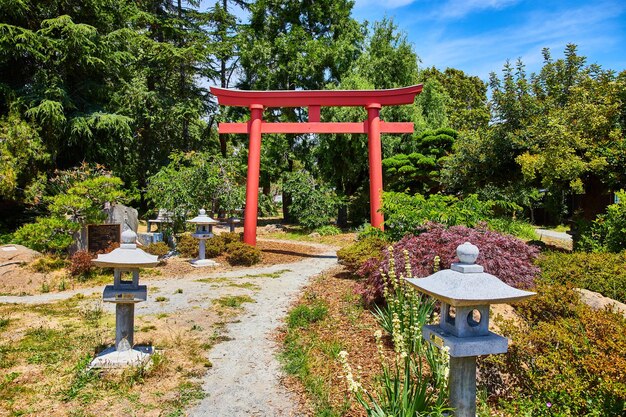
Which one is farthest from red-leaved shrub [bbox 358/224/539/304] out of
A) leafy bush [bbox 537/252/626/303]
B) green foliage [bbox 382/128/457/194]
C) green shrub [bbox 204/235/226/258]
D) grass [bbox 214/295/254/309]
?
green foliage [bbox 382/128/457/194]

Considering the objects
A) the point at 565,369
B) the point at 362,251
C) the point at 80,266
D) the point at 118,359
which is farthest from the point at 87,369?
the point at 80,266

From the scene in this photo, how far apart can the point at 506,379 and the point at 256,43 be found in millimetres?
19795

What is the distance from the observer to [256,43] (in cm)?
2028

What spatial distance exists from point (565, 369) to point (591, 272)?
136 inches

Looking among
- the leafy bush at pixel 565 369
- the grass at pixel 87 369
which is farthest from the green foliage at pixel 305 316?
the leafy bush at pixel 565 369

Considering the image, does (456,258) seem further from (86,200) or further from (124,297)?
(86,200)

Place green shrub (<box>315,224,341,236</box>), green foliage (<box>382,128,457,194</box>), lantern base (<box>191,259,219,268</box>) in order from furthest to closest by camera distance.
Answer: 1. green shrub (<box>315,224,341,236</box>)
2. green foliage (<box>382,128,457,194</box>)
3. lantern base (<box>191,259,219,268</box>)

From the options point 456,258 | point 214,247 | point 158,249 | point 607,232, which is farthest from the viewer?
point 214,247

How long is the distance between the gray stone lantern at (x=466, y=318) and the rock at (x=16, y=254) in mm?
9823

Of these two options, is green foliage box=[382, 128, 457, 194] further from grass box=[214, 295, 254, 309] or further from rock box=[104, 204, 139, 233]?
grass box=[214, 295, 254, 309]

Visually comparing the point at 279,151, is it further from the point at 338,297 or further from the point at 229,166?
the point at 338,297

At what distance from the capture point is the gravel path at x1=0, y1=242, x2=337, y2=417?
3.81 metres

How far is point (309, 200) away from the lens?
704 inches

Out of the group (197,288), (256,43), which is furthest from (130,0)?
(197,288)
